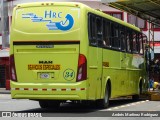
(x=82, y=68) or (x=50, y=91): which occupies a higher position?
(x=82, y=68)

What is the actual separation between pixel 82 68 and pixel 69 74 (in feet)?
1.55

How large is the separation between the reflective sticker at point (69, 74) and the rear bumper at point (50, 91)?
207mm

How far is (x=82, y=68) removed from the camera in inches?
621

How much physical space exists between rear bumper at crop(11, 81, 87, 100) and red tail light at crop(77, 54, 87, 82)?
0.18m

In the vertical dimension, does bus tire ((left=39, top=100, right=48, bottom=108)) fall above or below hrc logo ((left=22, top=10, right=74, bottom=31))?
below

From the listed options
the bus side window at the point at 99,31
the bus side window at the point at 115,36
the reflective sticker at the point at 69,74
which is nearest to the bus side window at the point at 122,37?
the bus side window at the point at 115,36

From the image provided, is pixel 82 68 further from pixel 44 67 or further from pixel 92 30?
pixel 92 30

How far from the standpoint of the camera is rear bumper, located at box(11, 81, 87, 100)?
51.4 ft

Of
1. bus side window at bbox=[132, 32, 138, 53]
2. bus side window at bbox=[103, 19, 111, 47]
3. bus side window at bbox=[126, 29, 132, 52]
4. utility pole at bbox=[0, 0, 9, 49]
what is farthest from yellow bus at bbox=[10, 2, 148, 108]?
utility pole at bbox=[0, 0, 9, 49]

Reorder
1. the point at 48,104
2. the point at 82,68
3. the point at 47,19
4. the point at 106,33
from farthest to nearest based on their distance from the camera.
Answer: the point at 48,104
the point at 106,33
the point at 47,19
the point at 82,68

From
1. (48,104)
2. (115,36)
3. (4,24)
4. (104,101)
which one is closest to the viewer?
(104,101)

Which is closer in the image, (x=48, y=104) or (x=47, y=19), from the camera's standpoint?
(x=47, y=19)

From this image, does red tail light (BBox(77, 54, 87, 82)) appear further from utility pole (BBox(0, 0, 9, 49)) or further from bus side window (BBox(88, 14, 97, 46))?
utility pole (BBox(0, 0, 9, 49))

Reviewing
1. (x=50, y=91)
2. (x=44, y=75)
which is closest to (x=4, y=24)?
(x=44, y=75)
